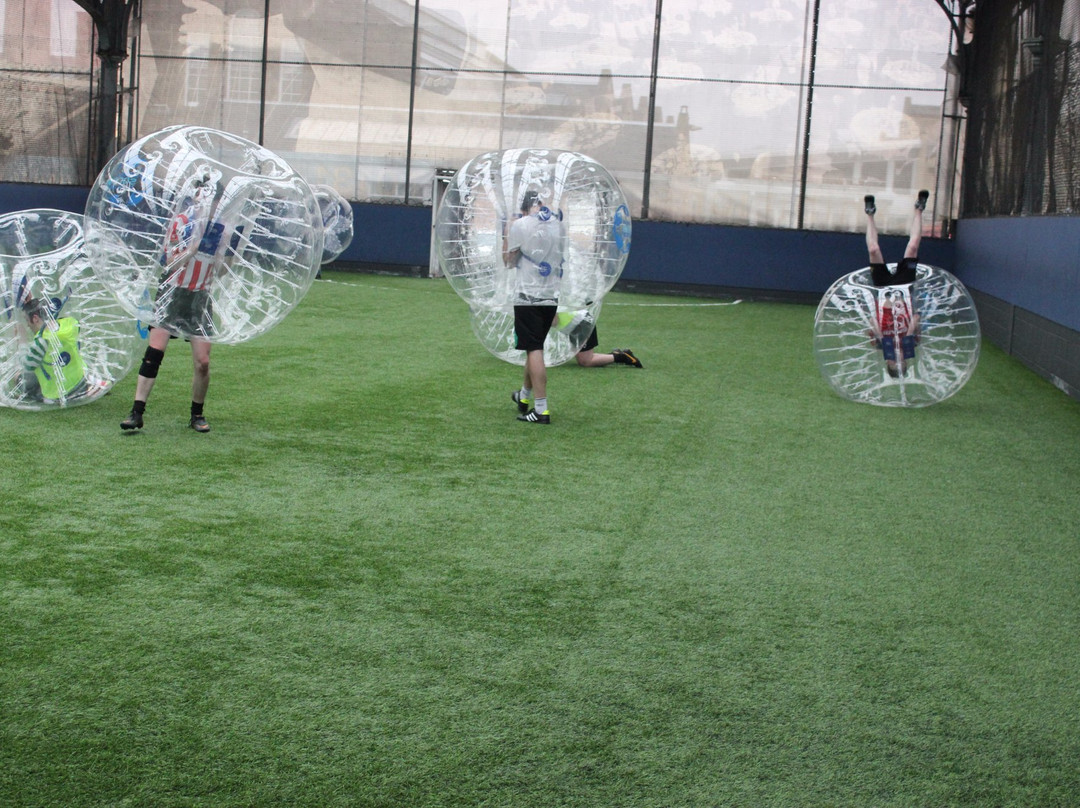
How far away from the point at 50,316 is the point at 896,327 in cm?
563

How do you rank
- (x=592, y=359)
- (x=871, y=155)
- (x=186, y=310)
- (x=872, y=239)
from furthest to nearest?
(x=871, y=155) → (x=592, y=359) → (x=872, y=239) → (x=186, y=310)

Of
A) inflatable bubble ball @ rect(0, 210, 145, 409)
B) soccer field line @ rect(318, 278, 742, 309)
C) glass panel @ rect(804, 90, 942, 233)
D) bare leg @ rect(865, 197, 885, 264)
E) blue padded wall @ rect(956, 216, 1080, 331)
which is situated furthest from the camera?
glass panel @ rect(804, 90, 942, 233)

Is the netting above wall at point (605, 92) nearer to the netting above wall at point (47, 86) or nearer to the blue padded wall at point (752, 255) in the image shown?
the netting above wall at point (47, 86)

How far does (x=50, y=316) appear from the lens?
22.3ft

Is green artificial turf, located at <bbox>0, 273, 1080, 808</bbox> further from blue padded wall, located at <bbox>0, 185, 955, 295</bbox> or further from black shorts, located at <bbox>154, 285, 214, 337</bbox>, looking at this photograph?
blue padded wall, located at <bbox>0, 185, 955, 295</bbox>

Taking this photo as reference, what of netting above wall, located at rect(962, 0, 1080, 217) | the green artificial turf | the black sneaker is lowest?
the green artificial turf

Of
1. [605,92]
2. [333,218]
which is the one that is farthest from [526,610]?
[605,92]

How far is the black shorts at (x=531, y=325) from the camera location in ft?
24.2

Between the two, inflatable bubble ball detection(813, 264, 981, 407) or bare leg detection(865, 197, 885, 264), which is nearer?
inflatable bubble ball detection(813, 264, 981, 407)

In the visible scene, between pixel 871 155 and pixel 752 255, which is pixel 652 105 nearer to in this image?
pixel 752 255

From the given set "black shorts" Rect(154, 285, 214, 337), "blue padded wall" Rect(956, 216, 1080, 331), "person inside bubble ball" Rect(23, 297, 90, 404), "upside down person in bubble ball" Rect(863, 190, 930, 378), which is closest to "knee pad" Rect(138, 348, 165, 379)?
"person inside bubble ball" Rect(23, 297, 90, 404)

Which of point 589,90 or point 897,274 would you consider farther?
point 589,90

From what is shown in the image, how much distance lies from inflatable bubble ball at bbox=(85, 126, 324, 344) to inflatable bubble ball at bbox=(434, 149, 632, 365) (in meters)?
1.69

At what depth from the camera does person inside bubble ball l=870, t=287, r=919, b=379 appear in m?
8.40
